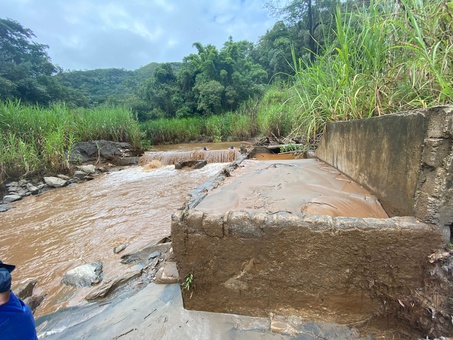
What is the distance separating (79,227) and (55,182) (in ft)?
10.6

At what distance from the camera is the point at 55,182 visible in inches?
227

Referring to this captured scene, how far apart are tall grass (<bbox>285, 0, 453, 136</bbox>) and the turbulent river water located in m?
2.92

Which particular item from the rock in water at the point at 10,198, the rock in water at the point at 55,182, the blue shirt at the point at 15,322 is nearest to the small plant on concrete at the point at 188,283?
the blue shirt at the point at 15,322

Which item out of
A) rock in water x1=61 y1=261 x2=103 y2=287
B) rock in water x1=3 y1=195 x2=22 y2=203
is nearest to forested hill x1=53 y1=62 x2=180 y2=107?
rock in water x1=3 y1=195 x2=22 y2=203

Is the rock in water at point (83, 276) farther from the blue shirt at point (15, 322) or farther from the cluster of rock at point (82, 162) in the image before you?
the cluster of rock at point (82, 162)

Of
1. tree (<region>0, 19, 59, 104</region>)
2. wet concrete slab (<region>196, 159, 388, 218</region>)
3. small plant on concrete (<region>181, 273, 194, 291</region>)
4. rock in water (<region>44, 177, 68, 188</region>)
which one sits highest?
tree (<region>0, 19, 59, 104</region>)

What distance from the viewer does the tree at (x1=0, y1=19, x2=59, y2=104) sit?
1609 cm

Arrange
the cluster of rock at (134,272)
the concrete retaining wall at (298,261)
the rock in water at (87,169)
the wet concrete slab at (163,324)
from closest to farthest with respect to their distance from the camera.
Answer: the concrete retaining wall at (298,261)
the wet concrete slab at (163,324)
the cluster of rock at (134,272)
the rock in water at (87,169)

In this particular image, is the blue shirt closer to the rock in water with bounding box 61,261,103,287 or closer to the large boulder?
the rock in water with bounding box 61,261,103,287

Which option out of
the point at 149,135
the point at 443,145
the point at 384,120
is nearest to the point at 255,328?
the point at 443,145

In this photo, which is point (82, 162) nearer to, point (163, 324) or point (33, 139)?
point (33, 139)

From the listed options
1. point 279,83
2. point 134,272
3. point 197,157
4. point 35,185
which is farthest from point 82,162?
point 279,83

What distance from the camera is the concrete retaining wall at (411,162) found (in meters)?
0.98

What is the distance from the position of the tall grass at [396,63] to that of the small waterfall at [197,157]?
5362 millimetres
